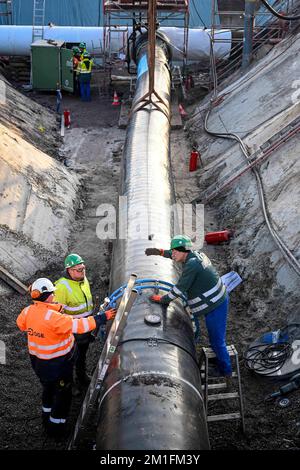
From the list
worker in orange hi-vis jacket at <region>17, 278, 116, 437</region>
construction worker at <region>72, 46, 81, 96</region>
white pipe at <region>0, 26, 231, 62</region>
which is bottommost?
worker in orange hi-vis jacket at <region>17, 278, 116, 437</region>

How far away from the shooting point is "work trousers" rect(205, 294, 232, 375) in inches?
257

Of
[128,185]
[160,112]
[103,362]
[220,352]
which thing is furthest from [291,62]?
[103,362]

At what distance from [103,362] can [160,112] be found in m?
8.77

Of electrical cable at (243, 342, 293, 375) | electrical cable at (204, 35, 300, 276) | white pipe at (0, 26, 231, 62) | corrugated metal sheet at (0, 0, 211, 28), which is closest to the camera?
electrical cable at (243, 342, 293, 375)

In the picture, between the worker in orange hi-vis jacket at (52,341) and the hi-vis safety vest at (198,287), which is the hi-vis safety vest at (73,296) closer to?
the worker in orange hi-vis jacket at (52,341)

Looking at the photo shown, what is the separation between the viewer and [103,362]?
A: 18.1 feet

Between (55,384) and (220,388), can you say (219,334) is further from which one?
(55,384)

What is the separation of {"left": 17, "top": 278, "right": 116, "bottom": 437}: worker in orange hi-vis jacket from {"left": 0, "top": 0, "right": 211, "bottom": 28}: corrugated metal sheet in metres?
20.4

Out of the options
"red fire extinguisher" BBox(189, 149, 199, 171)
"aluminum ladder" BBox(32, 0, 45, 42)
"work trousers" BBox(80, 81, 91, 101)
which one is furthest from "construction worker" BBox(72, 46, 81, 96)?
"red fire extinguisher" BBox(189, 149, 199, 171)

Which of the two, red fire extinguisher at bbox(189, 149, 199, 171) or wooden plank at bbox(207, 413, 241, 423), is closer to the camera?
wooden plank at bbox(207, 413, 241, 423)

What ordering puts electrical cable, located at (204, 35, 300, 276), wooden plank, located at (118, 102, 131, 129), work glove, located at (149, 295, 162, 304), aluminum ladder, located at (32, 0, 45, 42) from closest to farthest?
work glove, located at (149, 295, 162, 304)
electrical cable, located at (204, 35, 300, 276)
wooden plank, located at (118, 102, 131, 129)
aluminum ladder, located at (32, 0, 45, 42)

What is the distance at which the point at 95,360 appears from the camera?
758 centimetres

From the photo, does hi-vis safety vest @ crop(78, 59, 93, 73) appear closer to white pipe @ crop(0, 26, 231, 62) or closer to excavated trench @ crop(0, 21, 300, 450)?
excavated trench @ crop(0, 21, 300, 450)

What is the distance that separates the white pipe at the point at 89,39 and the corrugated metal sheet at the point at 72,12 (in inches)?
126
